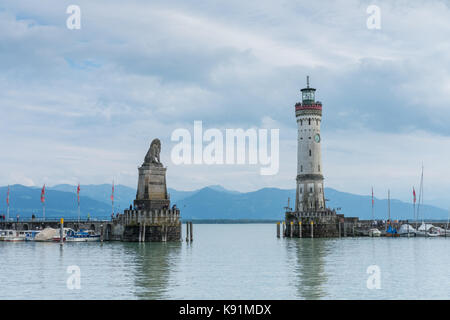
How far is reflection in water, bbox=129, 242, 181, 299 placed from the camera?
44062mm

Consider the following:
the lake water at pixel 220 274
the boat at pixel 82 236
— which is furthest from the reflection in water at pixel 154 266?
the boat at pixel 82 236

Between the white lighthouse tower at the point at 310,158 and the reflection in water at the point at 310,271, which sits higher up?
the white lighthouse tower at the point at 310,158

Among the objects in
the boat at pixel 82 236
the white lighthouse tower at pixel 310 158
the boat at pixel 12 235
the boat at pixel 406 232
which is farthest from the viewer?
the boat at pixel 406 232

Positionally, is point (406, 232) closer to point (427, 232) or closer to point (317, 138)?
point (427, 232)

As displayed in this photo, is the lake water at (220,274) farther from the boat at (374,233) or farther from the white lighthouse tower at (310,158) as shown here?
the boat at (374,233)

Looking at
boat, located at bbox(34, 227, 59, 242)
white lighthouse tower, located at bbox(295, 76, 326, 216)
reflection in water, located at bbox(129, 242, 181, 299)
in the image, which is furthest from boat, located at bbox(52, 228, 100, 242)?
white lighthouse tower, located at bbox(295, 76, 326, 216)

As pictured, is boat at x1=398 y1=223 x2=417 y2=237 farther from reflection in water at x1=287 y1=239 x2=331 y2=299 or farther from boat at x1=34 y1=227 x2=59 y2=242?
boat at x1=34 y1=227 x2=59 y2=242

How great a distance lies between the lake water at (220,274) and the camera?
43281 millimetres

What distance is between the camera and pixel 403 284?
4869 cm

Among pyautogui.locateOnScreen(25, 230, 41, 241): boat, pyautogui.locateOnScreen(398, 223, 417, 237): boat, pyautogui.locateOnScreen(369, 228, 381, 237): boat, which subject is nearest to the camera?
pyautogui.locateOnScreen(25, 230, 41, 241): boat

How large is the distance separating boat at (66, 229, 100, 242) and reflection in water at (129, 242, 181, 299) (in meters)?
Result: 14.1

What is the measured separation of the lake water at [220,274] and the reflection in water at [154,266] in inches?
2.8
